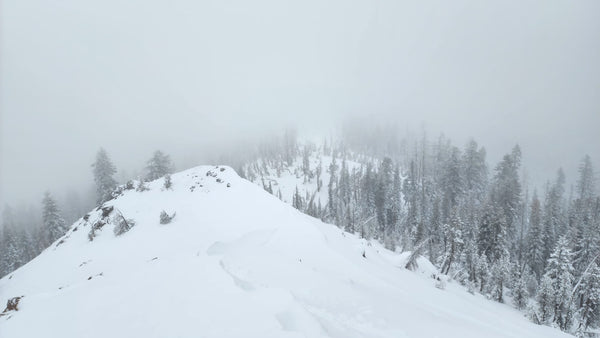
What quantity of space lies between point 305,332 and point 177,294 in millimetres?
4243

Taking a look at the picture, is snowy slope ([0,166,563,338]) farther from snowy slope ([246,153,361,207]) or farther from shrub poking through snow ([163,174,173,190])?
snowy slope ([246,153,361,207])

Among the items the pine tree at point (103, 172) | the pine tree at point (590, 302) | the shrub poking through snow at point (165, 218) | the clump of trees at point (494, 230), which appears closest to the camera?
the shrub poking through snow at point (165, 218)

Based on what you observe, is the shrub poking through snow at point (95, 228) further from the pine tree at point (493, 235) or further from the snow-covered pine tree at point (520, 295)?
the pine tree at point (493, 235)

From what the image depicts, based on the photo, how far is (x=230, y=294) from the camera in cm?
771

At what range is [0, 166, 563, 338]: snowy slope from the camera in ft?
21.7

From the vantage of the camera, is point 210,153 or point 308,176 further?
point 210,153

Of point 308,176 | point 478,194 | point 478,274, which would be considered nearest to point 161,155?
point 478,274

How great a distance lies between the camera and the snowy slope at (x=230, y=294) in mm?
6617

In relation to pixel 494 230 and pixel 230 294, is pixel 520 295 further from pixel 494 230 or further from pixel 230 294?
pixel 230 294

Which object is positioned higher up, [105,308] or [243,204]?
[105,308]

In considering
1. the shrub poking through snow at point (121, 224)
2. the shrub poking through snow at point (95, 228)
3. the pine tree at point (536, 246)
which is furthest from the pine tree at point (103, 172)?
the pine tree at point (536, 246)

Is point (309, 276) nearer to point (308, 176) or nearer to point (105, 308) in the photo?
point (105, 308)

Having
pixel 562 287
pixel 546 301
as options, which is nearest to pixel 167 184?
pixel 546 301

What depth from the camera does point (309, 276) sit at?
988cm
